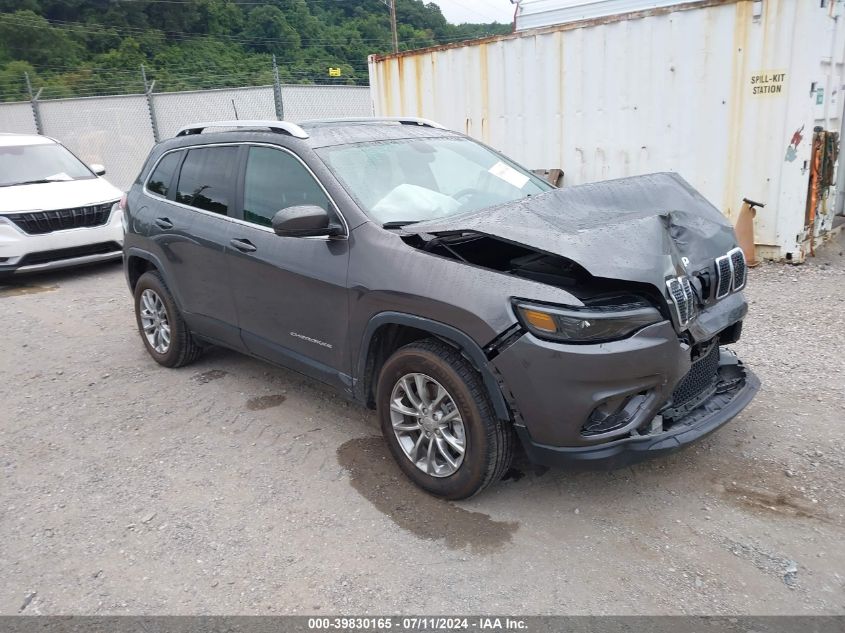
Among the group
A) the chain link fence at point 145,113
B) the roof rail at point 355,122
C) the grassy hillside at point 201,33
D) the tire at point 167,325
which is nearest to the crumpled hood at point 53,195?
the tire at point 167,325

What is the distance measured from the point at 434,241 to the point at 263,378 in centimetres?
229

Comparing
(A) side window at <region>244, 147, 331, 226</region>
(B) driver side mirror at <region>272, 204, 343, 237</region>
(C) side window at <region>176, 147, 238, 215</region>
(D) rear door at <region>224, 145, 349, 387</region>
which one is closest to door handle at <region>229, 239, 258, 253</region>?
(D) rear door at <region>224, 145, 349, 387</region>

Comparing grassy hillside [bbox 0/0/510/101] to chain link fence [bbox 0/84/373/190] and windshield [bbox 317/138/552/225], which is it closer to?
chain link fence [bbox 0/84/373/190]

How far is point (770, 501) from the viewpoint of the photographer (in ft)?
10.4

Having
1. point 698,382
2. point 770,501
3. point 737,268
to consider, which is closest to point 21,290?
point 698,382

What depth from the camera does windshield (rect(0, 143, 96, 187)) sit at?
28.6ft

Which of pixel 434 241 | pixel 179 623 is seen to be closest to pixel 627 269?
pixel 434 241

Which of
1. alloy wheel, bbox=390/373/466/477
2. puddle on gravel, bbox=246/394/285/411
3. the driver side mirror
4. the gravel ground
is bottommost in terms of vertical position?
the gravel ground

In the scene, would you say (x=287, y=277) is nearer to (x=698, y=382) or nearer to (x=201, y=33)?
(x=698, y=382)

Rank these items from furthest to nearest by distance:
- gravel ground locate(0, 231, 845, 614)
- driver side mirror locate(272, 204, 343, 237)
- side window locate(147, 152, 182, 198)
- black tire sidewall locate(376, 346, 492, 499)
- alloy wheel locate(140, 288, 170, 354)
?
alloy wheel locate(140, 288, 170, 354), side window locate(147, 152, 182, 198), driver side mirror locate(272, 204, 343, 237), black tire sidewall locate(376, 346, 492, 499), gravel ground locate(0, 231, 845, 614)

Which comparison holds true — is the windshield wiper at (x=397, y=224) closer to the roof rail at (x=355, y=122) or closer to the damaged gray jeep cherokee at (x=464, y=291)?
the damaged gray jeep cherokee at (x=464, y=291)

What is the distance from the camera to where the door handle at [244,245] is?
3984 mm

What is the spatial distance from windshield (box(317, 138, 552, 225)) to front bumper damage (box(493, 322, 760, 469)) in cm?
117

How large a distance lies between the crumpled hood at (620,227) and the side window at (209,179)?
1.53 metres
